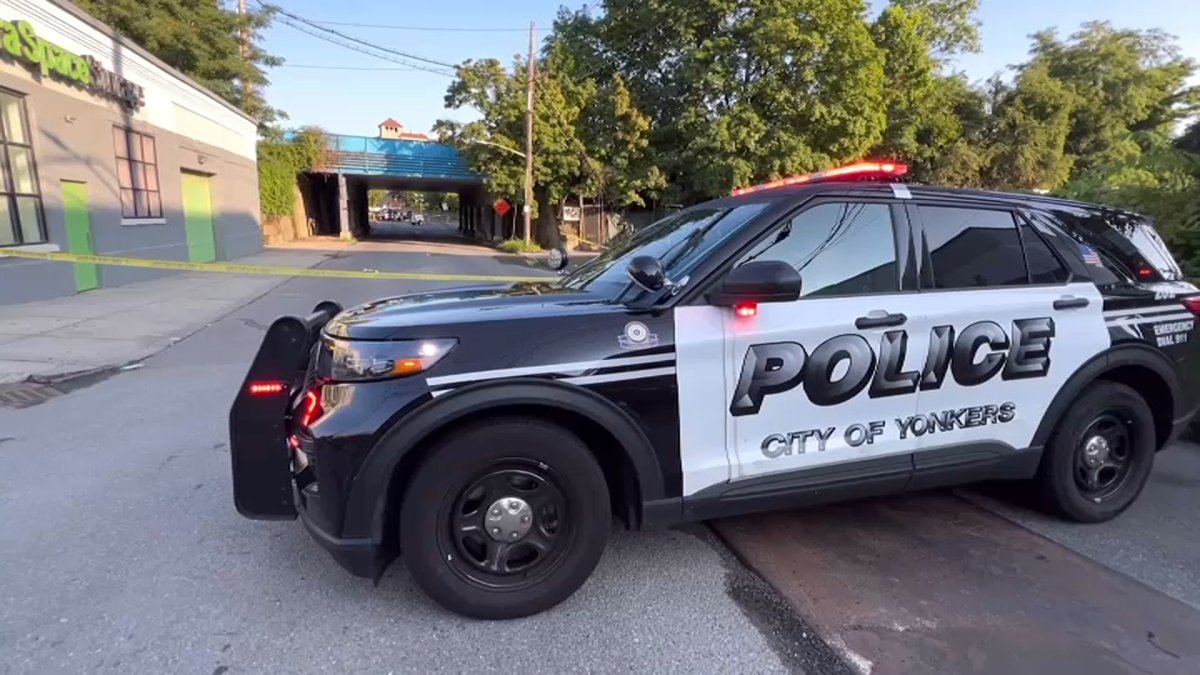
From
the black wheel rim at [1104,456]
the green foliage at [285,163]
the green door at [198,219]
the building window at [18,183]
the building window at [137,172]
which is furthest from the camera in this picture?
the green foliage at [285,163]

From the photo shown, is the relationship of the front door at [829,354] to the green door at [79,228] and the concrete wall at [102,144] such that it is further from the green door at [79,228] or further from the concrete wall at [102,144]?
the green door at [79,228]

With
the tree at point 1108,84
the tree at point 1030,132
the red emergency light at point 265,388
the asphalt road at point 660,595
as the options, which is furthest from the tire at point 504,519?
the tree at point 1108,84

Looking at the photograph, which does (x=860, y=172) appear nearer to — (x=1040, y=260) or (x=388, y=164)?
(x=1040, y=260)

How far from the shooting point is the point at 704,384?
261 cm

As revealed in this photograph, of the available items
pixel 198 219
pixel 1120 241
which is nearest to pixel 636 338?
pixel 1120 241

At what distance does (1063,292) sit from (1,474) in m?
6.22

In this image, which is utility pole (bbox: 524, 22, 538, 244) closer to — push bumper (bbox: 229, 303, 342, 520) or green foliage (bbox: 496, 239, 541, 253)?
green foliage (bbox: 496, 239, 541, 253)

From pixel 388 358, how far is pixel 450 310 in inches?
16.6

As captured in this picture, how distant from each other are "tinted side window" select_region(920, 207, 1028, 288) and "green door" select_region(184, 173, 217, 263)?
19.0 metres

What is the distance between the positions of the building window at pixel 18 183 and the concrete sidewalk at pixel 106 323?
116cm

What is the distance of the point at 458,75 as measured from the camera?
30.3 m

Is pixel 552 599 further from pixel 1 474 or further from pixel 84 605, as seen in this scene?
pixel 1 474

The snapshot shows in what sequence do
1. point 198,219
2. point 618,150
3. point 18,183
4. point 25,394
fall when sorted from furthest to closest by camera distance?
point 618,150, point 198,219, point 18,183, point 25,394

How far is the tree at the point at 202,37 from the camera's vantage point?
2455 cm
